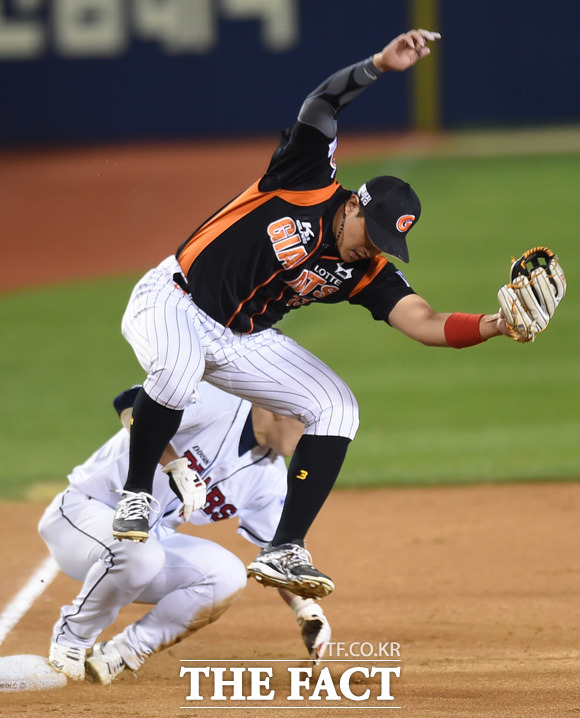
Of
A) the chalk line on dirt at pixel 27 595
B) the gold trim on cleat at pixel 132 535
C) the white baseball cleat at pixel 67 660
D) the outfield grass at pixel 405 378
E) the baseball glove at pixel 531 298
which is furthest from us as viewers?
the outfield grass at pixel 405 378

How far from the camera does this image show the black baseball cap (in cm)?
387

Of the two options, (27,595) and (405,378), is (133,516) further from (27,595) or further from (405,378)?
(405,378)

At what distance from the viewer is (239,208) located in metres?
4.09

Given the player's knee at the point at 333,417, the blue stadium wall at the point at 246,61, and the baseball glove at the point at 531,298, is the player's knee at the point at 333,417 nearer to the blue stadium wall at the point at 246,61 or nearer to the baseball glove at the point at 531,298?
the baseball glove at the point at 531,298

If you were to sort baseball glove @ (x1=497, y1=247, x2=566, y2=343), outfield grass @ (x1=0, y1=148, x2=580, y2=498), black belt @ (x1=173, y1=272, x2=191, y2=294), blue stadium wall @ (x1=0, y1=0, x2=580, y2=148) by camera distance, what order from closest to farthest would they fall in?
baseball glove @ (x1=497, y1=247, x2=566, y2=343) < black belt @ (x1=173, y1=272, x2=191, y2=294) < outfield grass @ (x1=0, y1=148, x2=580, y2=498) < blue stadium wall @ (x1=0, y1=0, x2=580, y2=148)

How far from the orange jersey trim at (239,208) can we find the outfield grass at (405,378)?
3.16 meters

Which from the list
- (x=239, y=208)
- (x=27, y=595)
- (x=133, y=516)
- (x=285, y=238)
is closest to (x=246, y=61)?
(x=27, y=595)

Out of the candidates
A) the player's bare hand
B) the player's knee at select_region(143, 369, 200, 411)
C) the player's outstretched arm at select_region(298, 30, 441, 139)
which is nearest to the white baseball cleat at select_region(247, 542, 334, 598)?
the player's knee at select_region(143, 369, 200, 411)

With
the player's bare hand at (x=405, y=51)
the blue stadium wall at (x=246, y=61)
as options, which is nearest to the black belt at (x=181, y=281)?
the player's bare hand at (x=405, y=51)

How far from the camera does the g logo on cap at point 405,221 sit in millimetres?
3904

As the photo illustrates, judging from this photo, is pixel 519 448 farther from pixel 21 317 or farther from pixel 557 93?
pixel 557 93

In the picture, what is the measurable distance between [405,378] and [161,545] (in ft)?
18.2

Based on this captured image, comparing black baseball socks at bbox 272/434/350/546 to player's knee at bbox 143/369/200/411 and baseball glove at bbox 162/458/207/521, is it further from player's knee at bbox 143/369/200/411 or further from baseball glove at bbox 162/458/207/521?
player's knee at bbox 143/369/200/411

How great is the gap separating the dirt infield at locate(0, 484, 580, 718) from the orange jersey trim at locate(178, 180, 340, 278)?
5.24 ft
